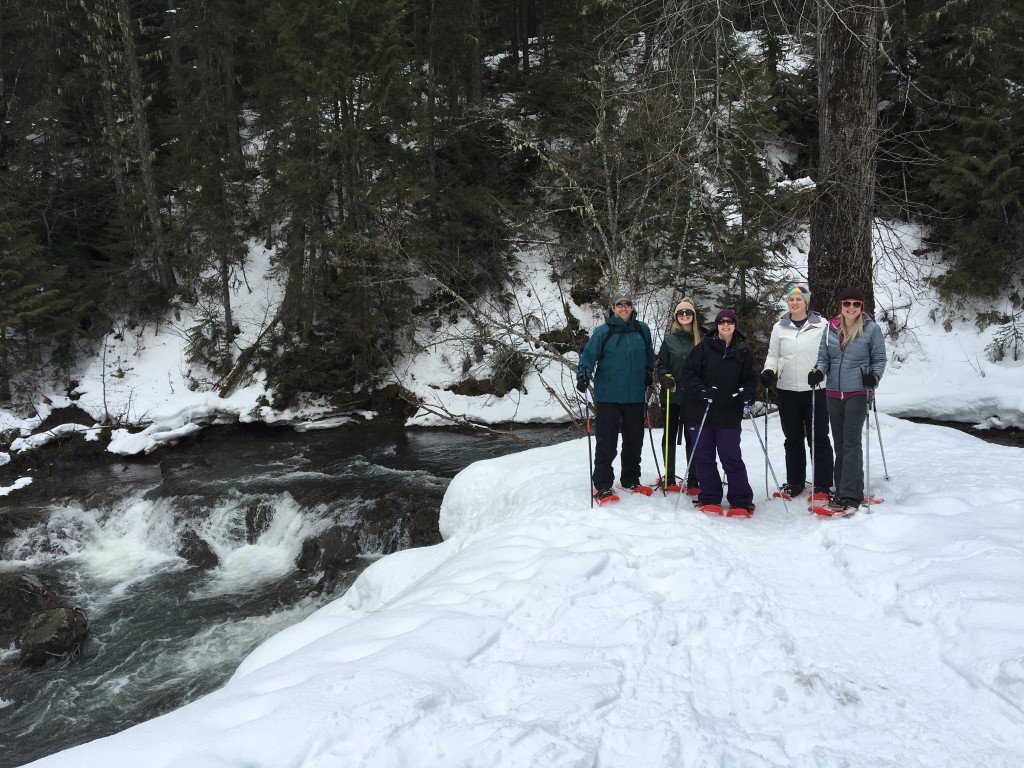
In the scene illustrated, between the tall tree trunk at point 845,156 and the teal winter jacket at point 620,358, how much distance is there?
325 cm

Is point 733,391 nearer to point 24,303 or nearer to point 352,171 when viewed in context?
point 352,171

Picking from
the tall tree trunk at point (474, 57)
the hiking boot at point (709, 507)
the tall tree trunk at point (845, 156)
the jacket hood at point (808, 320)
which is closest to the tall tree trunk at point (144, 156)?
the tall tree trunk at point (474, 57)

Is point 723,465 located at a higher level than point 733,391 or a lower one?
lower

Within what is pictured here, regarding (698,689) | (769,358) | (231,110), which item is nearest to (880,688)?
(698,689)

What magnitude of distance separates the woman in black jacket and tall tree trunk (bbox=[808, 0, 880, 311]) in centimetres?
301

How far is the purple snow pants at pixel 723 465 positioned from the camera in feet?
18.4

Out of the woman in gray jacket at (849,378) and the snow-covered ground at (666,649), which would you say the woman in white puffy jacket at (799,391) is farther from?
the snow-covered ground at (666,649)

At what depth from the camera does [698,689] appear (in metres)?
3.14

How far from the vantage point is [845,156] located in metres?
7.34

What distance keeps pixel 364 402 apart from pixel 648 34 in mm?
12677

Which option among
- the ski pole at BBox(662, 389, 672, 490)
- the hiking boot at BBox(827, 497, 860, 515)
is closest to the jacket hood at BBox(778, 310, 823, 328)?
the ski pole at BBox(662, 389, 672, 490)

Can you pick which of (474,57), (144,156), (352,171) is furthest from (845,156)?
(144,156)

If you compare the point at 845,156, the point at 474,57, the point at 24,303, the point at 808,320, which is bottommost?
the point at 808,320

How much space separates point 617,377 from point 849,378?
2013mm
